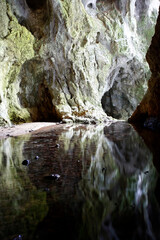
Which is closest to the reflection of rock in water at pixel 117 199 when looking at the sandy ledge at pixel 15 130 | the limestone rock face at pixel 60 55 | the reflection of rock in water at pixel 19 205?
the reflection of rock in water at pixel 19 205

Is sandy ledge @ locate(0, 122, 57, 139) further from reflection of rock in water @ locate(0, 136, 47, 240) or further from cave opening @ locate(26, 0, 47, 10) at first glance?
cave opening @ locate(26, 0, 47, 10)

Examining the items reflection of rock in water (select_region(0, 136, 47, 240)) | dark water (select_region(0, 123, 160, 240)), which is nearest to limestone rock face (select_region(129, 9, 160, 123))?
dark water (select_region(0, 123, 160, 240))

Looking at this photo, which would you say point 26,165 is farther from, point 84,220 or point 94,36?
point 94,36

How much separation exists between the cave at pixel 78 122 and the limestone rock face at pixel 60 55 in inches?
4.3

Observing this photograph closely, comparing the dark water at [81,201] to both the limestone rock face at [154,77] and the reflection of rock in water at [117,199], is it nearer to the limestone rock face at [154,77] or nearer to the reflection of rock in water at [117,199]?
the reflection of rock in water at [117,199]

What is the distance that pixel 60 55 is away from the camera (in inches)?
731

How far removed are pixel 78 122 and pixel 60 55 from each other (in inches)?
304

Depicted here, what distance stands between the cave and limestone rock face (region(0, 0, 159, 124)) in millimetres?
109

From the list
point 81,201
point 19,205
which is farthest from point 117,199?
point 19,205

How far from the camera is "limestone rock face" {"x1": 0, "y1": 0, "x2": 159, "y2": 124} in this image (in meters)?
14.3

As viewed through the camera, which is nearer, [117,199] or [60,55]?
[117,199]

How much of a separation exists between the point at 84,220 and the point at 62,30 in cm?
1920

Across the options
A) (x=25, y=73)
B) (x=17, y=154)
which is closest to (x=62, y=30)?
(x=25, y=73)

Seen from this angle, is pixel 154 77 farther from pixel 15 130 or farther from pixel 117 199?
pixel 117 199
